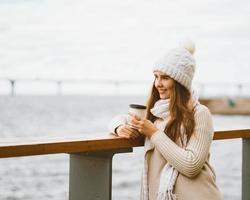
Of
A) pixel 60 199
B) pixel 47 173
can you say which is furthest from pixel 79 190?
pixel 47 173

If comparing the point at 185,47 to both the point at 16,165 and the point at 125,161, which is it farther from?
the point at 16,165

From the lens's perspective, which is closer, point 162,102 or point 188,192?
point 188,192

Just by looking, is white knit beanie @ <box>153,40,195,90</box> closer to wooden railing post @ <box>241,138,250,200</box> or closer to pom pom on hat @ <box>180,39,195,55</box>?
pom pom on hat @ <box>180,39,195,55</box>

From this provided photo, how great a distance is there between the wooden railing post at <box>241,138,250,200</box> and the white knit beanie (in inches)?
28.5

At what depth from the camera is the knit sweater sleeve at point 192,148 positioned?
1.75 meters

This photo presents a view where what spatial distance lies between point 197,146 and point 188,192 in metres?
0.18

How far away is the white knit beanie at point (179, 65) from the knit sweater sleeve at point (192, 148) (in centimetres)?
→ 14

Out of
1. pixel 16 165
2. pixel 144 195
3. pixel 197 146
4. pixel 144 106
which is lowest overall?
pixel 16 165

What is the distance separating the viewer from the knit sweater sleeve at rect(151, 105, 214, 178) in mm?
1752

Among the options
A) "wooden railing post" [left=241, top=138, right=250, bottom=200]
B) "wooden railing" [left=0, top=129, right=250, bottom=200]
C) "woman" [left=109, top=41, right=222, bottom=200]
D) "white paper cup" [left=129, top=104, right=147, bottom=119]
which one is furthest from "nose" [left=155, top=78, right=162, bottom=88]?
"wooden railing post" [left=241, top=138, right=250, bottom=200]

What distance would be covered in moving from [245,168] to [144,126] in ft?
2.93

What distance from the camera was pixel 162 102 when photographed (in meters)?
1.90

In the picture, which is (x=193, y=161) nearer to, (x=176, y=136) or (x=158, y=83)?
(x=176, y=136)

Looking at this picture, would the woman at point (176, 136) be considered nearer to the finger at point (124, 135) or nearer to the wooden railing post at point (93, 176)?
the finger at point (124, 135)
